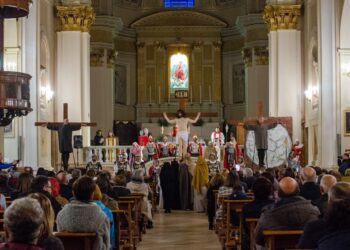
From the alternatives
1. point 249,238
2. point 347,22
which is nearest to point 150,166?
point 347,22

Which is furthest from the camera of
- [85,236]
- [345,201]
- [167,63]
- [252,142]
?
[167,63]

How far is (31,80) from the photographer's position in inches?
907

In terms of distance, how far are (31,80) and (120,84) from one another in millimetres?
15587

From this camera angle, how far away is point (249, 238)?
1022cm

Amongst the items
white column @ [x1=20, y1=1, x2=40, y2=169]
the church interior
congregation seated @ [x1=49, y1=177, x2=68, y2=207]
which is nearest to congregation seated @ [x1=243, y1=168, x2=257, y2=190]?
the church interior

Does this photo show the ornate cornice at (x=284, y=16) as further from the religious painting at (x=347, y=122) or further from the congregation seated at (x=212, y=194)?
the congregation seated at (x=212, y=194)

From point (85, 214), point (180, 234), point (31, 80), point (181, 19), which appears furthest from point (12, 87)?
point (181, 19)

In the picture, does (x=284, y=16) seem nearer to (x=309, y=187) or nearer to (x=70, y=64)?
(x=70, y=64)

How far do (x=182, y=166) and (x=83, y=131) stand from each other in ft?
22.6

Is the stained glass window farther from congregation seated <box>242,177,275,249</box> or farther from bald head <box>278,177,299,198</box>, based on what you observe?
bald head <box>278,177,299,198</box>

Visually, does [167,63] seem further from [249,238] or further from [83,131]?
[249,238]

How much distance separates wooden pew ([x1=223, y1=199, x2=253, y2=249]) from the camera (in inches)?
501

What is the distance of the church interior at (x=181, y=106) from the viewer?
1438cm

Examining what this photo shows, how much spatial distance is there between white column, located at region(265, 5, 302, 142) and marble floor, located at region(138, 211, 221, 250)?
788 centimetres
